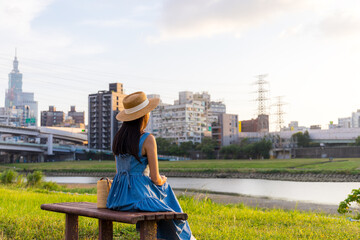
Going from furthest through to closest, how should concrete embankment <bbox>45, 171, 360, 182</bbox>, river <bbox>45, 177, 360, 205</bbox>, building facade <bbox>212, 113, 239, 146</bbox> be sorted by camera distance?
building facade <bbox>212, 113, 239, 146</bbox> → concrete embankment <bbox>45, 171, 360, 182</bbox> → river <bbox>45, 177, 360, 205</bbox>

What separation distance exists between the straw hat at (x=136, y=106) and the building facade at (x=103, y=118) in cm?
10584

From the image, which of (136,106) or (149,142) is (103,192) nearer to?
(149,142)

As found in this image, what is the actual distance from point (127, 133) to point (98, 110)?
366 feet

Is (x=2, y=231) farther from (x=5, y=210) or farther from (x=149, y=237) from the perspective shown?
(x=149, y=237)

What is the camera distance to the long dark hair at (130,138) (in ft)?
12.4

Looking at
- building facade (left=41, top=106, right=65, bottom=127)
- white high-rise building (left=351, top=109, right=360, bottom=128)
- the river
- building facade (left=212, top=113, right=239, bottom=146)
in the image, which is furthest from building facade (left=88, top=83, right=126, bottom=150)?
white high-rise building (left=351, top=109, right=360, bottom=128)

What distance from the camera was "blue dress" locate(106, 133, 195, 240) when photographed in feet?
12.0

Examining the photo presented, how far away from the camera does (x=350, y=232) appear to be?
5.42m

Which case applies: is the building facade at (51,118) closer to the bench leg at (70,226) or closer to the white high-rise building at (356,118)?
the white high-rise building at (356,118)

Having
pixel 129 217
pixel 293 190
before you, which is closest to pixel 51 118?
pixel 293 190

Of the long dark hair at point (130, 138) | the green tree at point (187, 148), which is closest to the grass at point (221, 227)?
the long dark hair at point (130, 138)

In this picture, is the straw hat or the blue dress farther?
the straw hat

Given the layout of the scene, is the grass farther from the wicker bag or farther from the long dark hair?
the long dark hair

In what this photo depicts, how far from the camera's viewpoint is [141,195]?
3.67m
